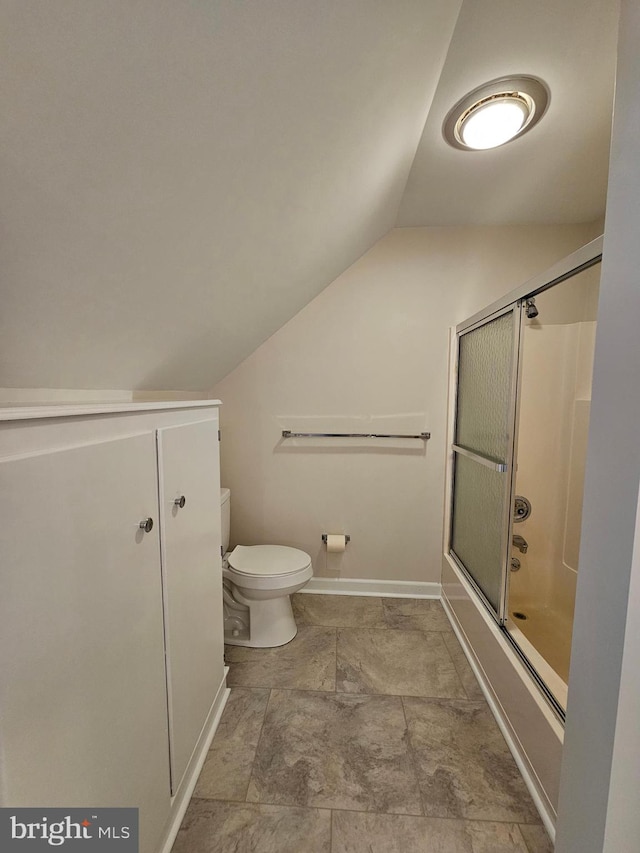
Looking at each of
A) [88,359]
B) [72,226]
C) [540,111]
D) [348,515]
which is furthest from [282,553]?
[540,111]

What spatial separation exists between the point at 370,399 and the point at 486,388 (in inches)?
25.0

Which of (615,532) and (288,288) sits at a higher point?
(288,288)

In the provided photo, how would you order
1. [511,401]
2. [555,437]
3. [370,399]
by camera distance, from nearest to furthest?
[511,401] → [555,437] → [370,399]

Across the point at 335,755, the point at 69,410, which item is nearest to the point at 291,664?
the point at 335,755

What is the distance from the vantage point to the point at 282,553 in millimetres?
1814

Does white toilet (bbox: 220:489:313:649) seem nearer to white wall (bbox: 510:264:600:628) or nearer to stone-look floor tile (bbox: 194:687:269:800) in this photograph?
stone-look floor tile (bbox: 194:687:269:800)

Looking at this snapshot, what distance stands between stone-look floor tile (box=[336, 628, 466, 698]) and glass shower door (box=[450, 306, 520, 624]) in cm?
36

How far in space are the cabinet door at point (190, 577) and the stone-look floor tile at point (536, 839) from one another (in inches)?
39.4

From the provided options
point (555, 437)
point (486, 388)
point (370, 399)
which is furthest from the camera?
point (370, 399)

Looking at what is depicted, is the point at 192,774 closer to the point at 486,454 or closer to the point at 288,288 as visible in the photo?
the point at 486,454

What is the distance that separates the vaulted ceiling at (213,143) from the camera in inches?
17.6

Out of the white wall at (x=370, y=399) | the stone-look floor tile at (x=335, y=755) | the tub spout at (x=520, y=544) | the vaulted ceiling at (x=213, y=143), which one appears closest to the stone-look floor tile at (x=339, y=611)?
the white wall at (x=370, y=399)

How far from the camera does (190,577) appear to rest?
1.02 meters

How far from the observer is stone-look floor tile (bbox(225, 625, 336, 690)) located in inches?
56.6
